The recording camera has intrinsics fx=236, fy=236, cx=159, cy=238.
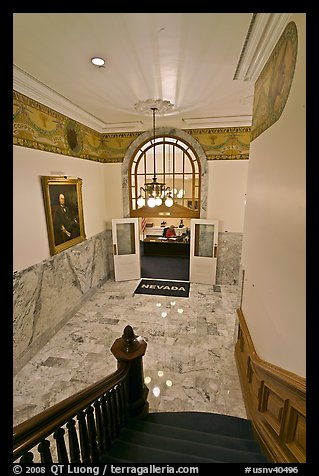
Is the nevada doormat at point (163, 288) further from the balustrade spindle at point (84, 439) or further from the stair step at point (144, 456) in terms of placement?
the balustrade spindle at point (84, 439)

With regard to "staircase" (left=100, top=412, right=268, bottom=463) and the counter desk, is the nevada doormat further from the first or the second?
"staircase" (left=100, top=412, right=268, bottom=463)

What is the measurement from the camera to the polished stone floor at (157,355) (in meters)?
3.20

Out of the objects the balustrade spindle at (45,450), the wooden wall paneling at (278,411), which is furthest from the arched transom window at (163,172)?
the balustrade spindle at (45,450)

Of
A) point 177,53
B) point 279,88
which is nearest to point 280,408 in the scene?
point 279,88

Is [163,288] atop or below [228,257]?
below

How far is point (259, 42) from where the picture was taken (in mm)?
2400

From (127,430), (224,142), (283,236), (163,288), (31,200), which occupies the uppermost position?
(224,142)

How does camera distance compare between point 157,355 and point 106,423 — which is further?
point 157,355

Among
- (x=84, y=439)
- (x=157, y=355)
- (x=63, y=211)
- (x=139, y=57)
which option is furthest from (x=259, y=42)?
(x=157, y=355)

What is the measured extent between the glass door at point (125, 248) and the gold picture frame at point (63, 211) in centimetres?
140

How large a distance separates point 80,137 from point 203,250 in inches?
168

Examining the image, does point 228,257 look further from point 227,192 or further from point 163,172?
point 163,172

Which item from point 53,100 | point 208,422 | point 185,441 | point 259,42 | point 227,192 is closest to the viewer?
point 185,441

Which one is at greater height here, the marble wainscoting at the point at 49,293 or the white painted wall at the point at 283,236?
the white painted wall at the point at 283,236
